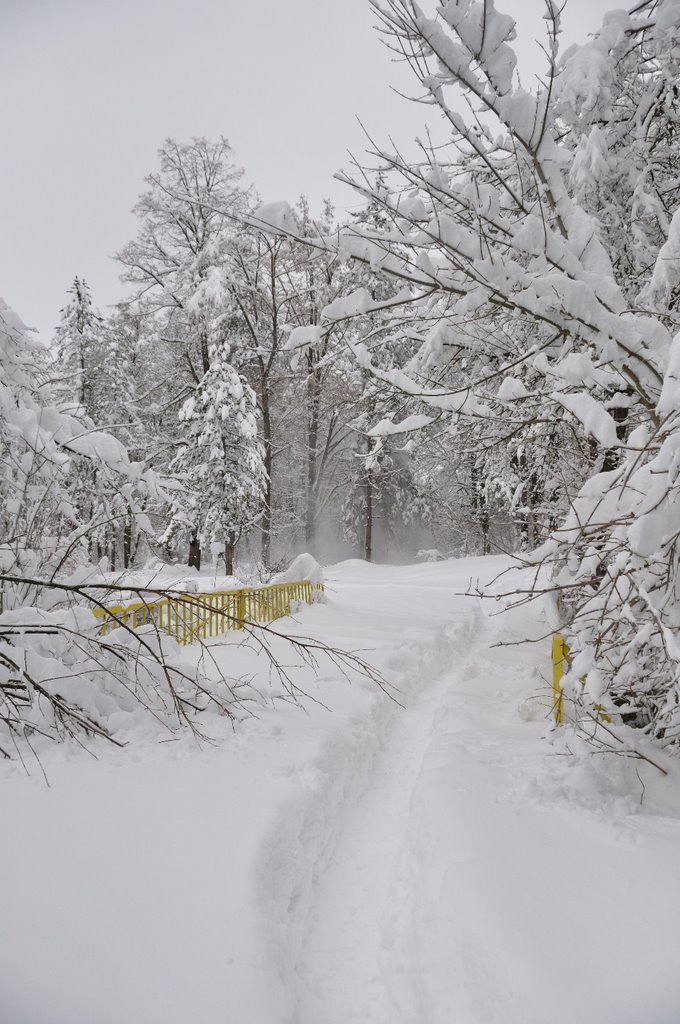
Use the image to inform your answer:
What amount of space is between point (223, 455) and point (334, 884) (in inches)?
625

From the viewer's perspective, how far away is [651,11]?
4684 mm

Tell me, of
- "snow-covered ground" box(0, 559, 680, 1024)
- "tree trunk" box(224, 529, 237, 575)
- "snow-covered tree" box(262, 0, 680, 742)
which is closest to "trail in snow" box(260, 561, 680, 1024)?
"snow-covered ground" box(0, 559, 680, 1024)

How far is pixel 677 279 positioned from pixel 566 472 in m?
4.17

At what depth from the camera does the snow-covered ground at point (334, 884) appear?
2.29 metres

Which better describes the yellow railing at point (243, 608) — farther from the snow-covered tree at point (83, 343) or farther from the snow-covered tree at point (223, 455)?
the snow-covered tree at point (83, 343)

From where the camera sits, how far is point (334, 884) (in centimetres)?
329

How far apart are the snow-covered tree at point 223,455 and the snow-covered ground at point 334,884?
14.1m

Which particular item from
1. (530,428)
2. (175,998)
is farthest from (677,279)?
(175,998)

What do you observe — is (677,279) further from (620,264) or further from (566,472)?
(566,472)

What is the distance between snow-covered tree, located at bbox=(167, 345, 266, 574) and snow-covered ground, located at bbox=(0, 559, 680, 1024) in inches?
557

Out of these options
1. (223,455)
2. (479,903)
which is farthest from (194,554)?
(479,903)

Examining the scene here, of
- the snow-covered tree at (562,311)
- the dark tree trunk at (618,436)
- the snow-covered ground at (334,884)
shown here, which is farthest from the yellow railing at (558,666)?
the dark tree trunk at (618,436)

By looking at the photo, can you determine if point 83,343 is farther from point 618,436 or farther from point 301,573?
point 618,436

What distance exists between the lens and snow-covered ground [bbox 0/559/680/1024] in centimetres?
229
